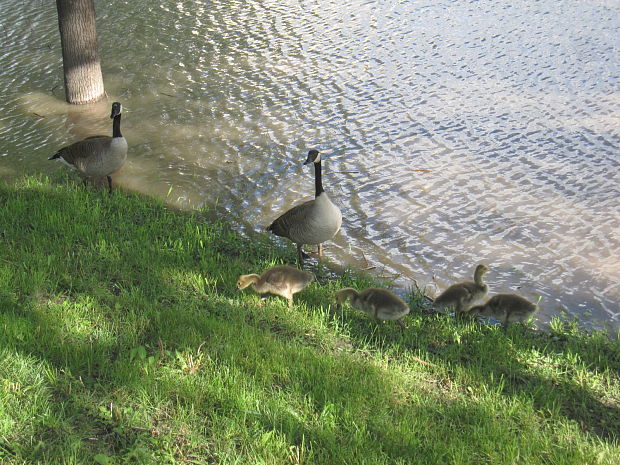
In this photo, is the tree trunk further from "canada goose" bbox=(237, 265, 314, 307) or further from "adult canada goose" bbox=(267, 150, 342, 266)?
"canada goose" bbox=(237, 265, 314, 307)

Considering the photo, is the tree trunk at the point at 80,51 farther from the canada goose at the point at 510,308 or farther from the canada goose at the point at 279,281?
the canada goose at the point at 510,308

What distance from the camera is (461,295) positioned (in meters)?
6.10

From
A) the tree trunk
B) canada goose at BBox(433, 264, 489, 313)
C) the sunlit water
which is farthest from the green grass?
the tree trunk

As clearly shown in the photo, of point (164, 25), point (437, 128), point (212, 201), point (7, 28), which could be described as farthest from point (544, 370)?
point (7, 28)

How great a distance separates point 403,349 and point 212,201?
4.35 m

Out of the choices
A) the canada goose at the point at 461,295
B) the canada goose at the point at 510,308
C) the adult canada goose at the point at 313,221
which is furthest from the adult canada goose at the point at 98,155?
the canada goose at the point at 510,308

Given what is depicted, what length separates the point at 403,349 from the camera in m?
5.55

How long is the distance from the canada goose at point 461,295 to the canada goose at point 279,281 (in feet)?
4.27

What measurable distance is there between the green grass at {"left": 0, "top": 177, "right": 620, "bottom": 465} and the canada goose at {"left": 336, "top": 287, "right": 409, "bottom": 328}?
0.65 feet

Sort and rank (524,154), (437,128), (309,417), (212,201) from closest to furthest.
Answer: (309,417), (212,201), (524,154), (437,128)

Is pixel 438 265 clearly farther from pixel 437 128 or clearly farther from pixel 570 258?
pixel 437 128

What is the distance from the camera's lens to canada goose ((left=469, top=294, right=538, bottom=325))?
19.7ft

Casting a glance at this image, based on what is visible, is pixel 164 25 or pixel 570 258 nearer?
pixel 570 258

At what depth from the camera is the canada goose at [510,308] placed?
6.00 meters
